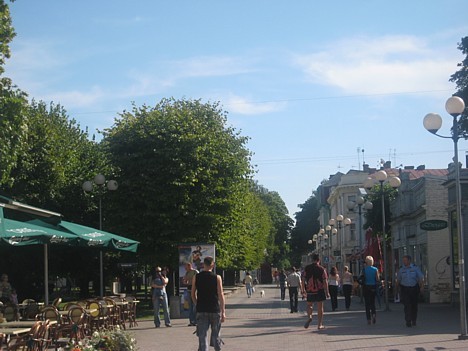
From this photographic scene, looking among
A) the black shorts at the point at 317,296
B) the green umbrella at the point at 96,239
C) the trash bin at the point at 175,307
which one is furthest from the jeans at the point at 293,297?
the black shorts at the point at 317,296

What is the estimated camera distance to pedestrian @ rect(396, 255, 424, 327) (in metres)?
Result: 19.8

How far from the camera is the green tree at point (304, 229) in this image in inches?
4870

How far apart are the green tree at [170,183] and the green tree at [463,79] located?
9852 mm

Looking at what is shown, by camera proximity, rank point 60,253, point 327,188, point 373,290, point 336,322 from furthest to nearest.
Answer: point 327,188 → point 60,253 → point 336,322 → point 373,290

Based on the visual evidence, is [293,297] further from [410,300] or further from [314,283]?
[410,300]

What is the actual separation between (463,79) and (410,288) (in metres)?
15.6

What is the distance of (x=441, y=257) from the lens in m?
34.4

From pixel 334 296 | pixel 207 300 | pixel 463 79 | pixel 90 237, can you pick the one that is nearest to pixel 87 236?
pixel 90 237

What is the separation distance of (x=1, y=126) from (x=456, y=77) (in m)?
20.1

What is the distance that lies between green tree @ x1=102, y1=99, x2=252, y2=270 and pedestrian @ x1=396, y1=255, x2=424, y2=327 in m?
13.1

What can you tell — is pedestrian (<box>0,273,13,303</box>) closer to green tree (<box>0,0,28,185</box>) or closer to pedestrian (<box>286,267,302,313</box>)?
green tree (<box>0,0,28,185</box>)

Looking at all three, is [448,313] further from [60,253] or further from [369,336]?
[60,253]

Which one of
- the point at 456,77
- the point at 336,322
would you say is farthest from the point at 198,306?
the point at 456,77

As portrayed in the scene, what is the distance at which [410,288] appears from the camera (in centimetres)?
1997
